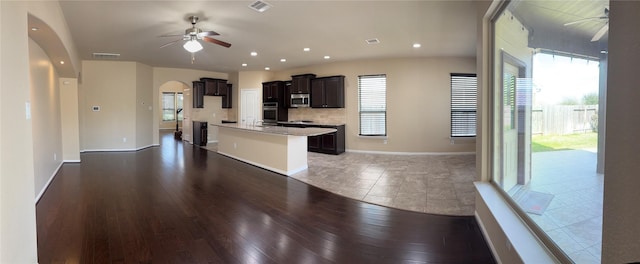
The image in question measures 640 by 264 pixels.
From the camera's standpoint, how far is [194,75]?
976 centimetres

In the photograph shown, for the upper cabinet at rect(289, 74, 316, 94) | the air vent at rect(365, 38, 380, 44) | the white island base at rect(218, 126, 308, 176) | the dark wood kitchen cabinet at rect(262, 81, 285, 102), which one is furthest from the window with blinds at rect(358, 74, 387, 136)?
the white island base at rect(218, 126, 308, 176)

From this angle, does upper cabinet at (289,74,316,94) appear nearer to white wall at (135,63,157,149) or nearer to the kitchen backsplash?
the kitchen backsplash

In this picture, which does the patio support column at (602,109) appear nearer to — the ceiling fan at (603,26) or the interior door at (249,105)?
A: the ceiling fan at (603,26)

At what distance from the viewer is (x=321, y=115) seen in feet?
28.0

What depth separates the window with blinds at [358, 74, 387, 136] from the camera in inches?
301

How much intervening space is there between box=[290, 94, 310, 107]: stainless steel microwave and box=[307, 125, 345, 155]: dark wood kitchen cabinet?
112 centimetres

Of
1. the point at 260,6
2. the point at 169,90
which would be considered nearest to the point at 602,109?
the point at 260,6

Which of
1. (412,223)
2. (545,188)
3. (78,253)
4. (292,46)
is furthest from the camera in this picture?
(292,46)

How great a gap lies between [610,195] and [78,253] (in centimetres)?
323

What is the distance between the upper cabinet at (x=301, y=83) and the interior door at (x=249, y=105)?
1.65m

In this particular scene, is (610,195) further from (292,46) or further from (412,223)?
(292,46)

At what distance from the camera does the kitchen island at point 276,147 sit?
202 inches

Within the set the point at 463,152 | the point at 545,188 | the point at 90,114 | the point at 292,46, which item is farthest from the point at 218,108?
the point at 545,188

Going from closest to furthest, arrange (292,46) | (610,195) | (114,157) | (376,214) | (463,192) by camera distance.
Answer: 1. (610,195)
2. (376,214)
3. (463,192)
4. (292,46)
5. (114,157)
